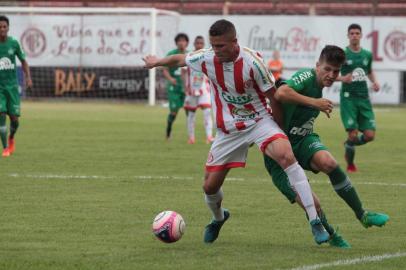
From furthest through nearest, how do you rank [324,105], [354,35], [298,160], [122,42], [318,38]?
[122,42] < [318,38] < [354,35] < [298,160] < [324,105]

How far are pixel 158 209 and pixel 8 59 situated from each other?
23.7 ft

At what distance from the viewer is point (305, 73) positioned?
8.98 meters

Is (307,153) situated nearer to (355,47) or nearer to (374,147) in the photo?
(355,47)

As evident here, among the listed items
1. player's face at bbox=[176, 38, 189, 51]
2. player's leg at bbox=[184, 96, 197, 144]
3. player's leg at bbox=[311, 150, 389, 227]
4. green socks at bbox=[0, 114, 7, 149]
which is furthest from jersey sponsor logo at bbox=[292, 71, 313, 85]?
player's face at bbox=[176, 38, 189, 51]

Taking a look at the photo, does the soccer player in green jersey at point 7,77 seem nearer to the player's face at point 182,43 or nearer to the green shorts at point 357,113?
the player's face at point 182,43

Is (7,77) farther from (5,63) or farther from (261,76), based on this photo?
(261,76)

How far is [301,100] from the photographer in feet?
27.8

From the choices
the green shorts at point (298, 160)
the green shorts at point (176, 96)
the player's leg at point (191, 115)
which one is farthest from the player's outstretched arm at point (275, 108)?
the green shorts at point (176, 96)

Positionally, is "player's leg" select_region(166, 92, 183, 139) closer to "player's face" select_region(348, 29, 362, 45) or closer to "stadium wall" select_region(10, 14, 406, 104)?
"player's face" select_region(348, 29, 362, 45)

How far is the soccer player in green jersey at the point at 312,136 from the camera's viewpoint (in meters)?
8.72

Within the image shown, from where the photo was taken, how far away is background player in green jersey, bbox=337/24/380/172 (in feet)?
51.3

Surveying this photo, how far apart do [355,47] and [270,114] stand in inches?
280

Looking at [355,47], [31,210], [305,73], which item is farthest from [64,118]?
[305,73]

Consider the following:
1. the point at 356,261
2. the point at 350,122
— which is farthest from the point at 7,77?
the point at 356,261
